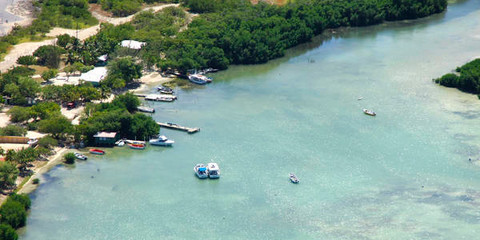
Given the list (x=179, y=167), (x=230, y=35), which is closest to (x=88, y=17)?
(x=230, y=35)

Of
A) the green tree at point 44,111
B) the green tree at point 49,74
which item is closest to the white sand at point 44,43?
the green tree at point 49,74

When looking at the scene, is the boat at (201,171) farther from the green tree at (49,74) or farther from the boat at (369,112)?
the green tree at (49,74)

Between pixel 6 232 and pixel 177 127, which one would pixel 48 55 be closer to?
pixel 177 127

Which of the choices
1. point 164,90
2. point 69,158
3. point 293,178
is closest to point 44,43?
point 164,90

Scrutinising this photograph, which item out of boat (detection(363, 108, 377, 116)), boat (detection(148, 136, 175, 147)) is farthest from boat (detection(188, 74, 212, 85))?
boat (detection(363, 108, 377, 116))

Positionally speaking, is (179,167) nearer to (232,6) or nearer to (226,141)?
(226,141)
